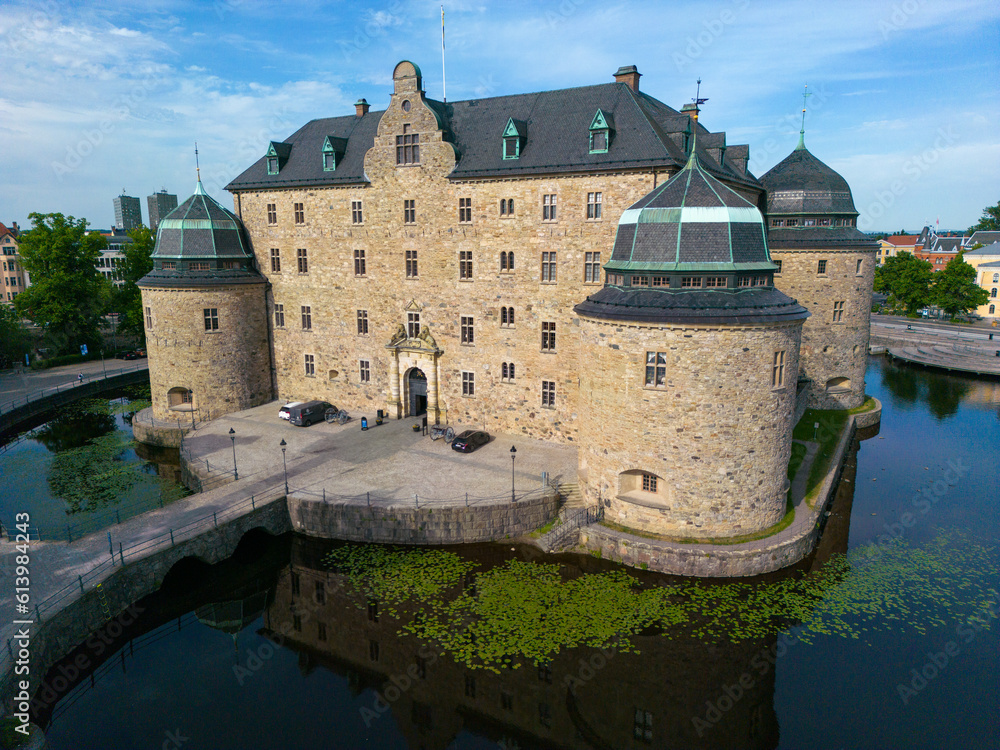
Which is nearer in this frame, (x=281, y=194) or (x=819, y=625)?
(x=819, y=625)

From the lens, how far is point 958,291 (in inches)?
3287

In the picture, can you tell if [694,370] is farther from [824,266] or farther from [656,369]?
[824,266]

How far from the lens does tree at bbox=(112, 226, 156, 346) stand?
56750mm

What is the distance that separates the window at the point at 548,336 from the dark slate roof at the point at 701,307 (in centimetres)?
770

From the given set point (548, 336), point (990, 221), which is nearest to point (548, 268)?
point (548, 336)

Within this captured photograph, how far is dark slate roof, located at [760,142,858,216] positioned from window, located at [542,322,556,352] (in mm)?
20400

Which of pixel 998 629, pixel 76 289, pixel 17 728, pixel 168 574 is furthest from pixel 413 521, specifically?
pixel 76 289

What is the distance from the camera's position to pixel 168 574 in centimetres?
2384

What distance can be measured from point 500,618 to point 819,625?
10438 mm

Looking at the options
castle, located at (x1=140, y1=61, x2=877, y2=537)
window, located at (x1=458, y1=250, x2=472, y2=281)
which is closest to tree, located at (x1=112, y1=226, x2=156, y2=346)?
castle, located at (x1=140, y1=61, x2=877, y2=537)

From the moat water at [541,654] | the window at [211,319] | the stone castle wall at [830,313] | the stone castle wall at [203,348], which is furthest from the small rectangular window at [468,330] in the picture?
the stone castle wall at [830,313]

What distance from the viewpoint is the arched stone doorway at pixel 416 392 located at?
37562 mm

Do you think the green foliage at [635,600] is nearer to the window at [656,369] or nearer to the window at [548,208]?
the window at [656,369]

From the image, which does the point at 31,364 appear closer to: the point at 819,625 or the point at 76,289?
the point at 76,289
